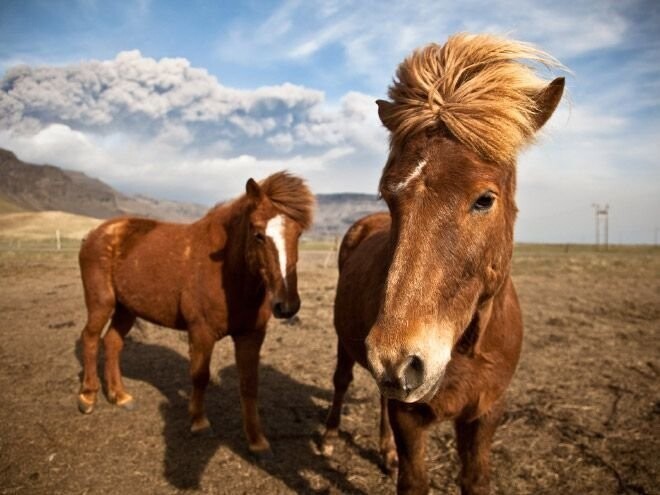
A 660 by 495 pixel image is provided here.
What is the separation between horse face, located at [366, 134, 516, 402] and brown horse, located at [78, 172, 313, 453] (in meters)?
2.43

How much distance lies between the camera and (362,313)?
9.77ft

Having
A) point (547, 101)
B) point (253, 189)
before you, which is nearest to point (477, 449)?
point (547, 101)

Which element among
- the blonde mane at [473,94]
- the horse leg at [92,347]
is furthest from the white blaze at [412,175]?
the horse leg at [92,347]

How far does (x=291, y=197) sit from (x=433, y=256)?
9.52ft

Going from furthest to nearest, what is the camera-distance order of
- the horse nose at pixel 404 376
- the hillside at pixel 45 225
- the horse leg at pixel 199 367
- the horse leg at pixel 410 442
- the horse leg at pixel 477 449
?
1. the hillside at pixel 45 225
2. the horse leg at pixel 199 367
3. the horse leg at pixel 477 449
4. the horse leg at pixel 410 442
5. the horse nose at pixel 404 376

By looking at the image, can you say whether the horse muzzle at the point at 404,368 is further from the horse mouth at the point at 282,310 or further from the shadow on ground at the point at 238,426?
the shadow on ground at the point at 238,426

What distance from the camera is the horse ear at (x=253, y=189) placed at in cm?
422

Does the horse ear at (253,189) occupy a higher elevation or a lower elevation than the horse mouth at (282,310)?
higher

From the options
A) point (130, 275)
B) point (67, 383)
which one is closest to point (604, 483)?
point (130, 275)

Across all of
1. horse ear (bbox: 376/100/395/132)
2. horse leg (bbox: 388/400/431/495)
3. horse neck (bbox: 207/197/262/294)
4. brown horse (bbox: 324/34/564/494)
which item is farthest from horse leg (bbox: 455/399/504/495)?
horse neck (bbox: 207/197/262/294)

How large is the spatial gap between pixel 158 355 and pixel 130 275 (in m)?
2.66

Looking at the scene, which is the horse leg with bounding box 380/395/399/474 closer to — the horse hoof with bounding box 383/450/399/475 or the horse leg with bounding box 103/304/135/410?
the horse hoof with bounding box 383/450/399/475

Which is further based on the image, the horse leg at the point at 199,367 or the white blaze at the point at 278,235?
the horse leg at the point at 199,367

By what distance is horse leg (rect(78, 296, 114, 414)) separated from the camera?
4961 mm
